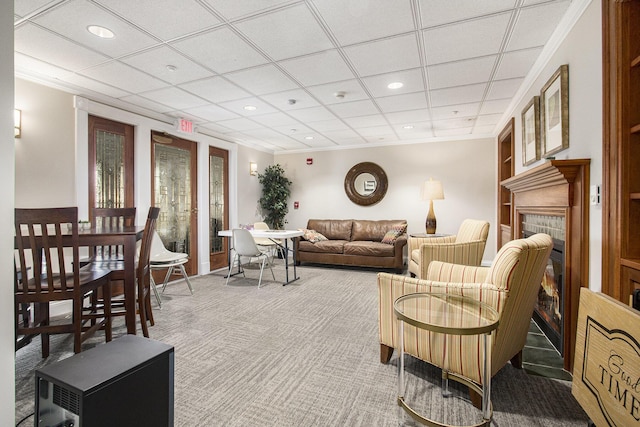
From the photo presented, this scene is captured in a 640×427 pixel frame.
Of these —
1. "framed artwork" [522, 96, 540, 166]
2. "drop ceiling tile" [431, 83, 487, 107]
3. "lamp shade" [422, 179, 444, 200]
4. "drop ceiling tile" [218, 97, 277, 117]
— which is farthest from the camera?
"lamp shade" [422, 179, 444, 200]

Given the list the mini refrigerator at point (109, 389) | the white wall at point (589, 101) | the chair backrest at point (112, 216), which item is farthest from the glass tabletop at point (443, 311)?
the chair backrest at point (112, 216)

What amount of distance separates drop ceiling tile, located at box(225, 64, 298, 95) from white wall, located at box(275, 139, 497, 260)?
329 cm

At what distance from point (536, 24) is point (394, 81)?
1229 millimetres

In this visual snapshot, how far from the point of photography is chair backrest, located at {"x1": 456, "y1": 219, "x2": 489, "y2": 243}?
11.6 feet

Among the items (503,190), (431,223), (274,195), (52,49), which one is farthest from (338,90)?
(274,195)

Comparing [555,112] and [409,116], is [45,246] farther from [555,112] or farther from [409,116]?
[409,116]

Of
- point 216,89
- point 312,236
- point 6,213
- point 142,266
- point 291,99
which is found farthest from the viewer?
Result: point 312,236

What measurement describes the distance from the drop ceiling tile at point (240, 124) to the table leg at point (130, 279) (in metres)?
2.66

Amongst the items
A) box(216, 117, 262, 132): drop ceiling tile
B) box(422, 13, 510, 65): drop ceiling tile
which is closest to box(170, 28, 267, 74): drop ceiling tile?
box(422, 13, 510, 65): drop ceiling tile

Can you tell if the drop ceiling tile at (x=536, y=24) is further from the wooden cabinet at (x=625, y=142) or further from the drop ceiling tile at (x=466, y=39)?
the wooden cabinet at (x=625, y=142)

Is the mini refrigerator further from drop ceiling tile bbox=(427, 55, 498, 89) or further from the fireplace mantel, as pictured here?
drop ceiling tile bbox=(427, 55, 498, 89)

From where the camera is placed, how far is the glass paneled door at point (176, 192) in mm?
4434

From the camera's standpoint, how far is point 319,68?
9.32 ft

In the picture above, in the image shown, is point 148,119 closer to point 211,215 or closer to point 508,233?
point 211,215
